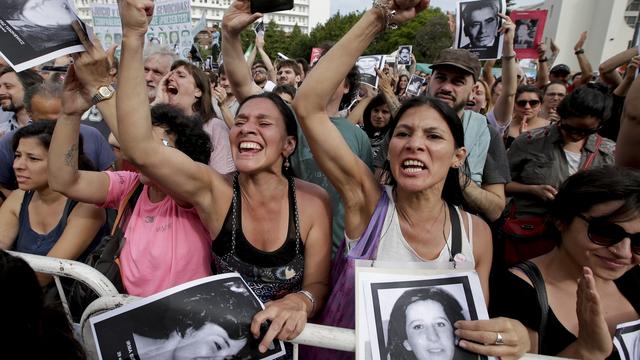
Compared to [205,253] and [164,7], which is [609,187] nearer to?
[205,253]

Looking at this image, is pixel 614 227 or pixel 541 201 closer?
pixel 614 227

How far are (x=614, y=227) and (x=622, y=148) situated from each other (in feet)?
2.65

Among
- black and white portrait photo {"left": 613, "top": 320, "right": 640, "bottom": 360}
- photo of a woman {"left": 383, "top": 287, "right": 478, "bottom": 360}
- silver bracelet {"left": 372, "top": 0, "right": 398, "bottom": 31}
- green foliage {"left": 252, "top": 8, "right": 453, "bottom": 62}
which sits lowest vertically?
black and white portrait photo {"left": 613, "top": 320, "right": 640, "bottom": 360}

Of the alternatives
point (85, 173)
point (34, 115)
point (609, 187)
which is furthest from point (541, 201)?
point (34, 115)

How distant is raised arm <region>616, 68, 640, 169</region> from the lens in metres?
1.90

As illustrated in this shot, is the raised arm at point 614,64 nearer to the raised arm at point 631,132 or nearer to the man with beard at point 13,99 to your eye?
the raised arm at point 631,132

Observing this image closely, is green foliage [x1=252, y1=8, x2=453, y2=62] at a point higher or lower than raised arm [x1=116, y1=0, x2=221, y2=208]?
higher

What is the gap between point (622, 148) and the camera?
6.64 feet

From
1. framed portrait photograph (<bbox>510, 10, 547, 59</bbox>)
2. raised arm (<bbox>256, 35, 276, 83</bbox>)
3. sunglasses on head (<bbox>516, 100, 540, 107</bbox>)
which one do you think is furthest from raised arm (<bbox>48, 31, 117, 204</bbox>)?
framed portrait photograph (<bbox>510, 10, 547, 59</bbox>)

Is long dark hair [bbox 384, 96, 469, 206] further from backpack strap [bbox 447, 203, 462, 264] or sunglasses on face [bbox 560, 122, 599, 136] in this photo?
sunglasses on face [bbox 560, 122, 599, 136]

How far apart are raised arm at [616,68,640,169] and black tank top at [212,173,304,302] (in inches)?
68.2

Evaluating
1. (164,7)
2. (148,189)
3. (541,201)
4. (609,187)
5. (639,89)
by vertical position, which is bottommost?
(541,201)

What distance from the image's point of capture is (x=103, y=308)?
144cm

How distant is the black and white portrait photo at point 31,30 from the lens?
57.9 inches
